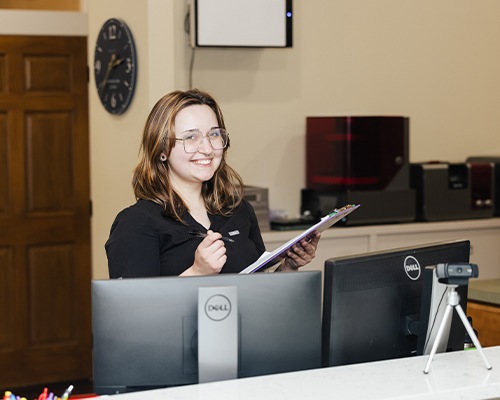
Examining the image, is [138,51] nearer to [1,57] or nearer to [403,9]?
[1,57]

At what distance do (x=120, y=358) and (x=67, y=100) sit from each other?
12.0ft

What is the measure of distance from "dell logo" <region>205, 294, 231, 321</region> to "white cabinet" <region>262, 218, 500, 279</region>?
2.49 meters

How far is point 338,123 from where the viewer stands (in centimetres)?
466

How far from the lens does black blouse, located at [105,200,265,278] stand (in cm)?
242

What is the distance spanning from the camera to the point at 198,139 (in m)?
2.59

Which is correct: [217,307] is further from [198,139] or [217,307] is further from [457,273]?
[198,139]

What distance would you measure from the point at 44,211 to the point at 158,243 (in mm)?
2997

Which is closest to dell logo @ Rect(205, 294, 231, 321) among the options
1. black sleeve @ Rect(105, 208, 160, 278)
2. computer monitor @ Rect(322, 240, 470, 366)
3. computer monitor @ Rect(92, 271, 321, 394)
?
computer monitor @ Rect(92, 271, 321, 394)

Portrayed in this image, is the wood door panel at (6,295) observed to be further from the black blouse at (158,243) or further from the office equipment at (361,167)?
the black blouse at (158,243)

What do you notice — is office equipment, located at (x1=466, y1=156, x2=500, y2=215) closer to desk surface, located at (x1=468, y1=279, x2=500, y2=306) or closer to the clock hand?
desk surface, located at (x1=468, y1=279, x2=500, y2=306)

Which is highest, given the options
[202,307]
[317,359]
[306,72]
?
[306,72]

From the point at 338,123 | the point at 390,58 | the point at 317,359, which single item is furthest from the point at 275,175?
the point at 317,359

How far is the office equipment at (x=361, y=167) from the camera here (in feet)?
15.2

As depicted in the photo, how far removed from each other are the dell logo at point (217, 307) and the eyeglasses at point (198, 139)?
0.78 meters
